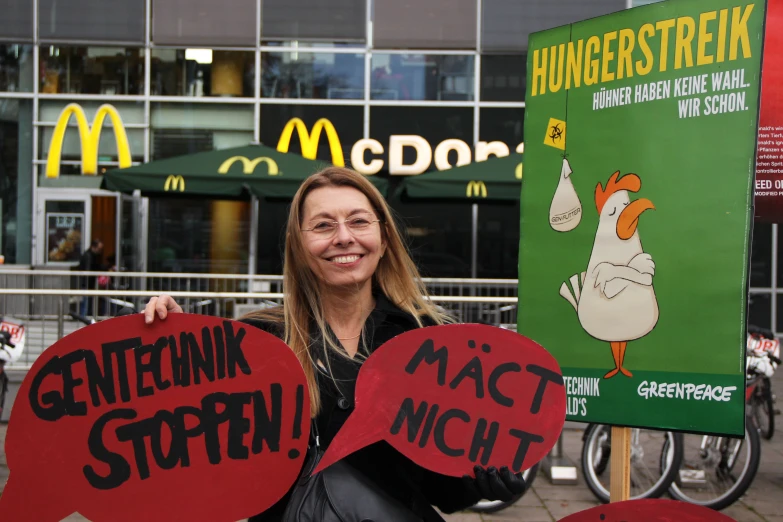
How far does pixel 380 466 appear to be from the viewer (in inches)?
79.7

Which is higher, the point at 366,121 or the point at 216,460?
the point at 366,121

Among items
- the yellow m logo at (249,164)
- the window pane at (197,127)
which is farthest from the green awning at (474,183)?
the window pane at (197,127)

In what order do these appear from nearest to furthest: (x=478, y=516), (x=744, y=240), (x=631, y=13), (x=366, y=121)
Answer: (x=744, y=240), (x=631, y=13), (x=478, y=516), (x=366, y=121)

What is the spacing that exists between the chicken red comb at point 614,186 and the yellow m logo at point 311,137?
34.9ft

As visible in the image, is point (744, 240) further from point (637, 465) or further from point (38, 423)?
point (637, 465)

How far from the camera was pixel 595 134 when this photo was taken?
2.83 meters

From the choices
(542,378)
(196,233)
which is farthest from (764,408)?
(196,233)

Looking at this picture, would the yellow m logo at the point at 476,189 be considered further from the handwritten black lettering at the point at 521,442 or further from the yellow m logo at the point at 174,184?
the handwritten black lettering at the point at 521,442

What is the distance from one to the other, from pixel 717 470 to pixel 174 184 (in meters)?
7.02

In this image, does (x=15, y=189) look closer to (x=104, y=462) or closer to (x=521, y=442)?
(x=104, y=462)

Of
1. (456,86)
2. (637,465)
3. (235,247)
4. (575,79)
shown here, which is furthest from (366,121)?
(575,79)

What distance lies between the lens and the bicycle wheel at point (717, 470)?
549 cm

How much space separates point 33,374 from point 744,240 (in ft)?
6.82

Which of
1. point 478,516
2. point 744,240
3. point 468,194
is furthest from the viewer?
point 468,194
